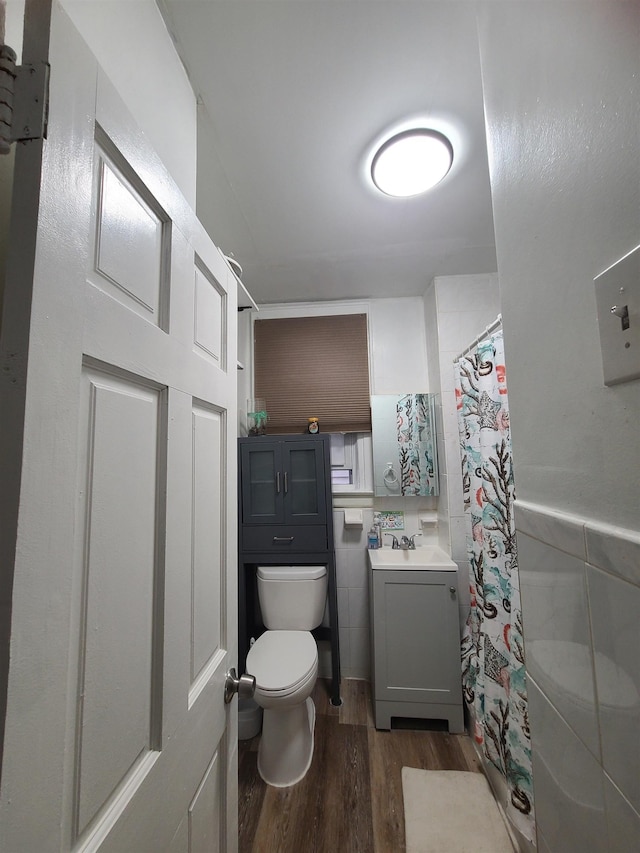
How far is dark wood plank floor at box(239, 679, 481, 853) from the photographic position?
1.20m

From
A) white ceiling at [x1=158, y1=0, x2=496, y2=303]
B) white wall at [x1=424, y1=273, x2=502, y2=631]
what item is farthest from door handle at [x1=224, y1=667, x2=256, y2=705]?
white ceiling at [x1=158, y1=0, x2=496, y2=303]

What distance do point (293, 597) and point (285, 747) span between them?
62cm

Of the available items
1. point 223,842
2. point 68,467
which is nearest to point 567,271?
point 68,467

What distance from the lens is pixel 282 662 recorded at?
1.56 metres

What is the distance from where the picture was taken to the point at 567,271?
1.49 feet

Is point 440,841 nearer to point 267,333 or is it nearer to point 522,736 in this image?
point 522,736

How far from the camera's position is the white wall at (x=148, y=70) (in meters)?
0.61

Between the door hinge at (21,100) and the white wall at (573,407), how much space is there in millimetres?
616

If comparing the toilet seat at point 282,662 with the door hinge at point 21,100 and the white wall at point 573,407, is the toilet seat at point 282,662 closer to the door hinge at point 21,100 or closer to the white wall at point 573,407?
the white wall at point 573,407

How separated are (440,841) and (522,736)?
483mm

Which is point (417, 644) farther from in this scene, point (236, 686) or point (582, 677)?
point (582, 677)

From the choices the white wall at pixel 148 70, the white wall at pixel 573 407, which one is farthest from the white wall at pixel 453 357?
the white wall at pixel 148 70

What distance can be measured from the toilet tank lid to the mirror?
0.62m

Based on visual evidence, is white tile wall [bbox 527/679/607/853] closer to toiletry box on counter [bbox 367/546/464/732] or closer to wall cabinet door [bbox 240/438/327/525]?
toiletry box on counter [bbox 367/546/464/732]
